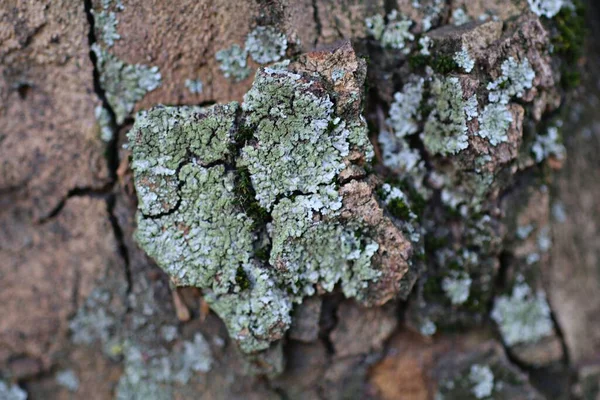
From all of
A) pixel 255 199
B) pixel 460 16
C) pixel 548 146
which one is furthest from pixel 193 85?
pixel 548 146

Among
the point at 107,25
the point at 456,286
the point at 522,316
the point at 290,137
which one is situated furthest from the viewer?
the point at 522,316

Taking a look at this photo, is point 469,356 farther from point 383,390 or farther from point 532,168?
point 532,168

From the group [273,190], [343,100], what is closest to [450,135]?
[343,100]

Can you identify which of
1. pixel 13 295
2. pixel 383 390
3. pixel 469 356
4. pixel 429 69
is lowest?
pixel 383 390

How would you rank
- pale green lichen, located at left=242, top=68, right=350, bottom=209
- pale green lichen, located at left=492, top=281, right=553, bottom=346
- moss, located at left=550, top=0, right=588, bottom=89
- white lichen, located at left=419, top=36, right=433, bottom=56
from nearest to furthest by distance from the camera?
1. pale green lichen, located at left=242, top=68, right=350, bottom=209
2. white lichen, located at left=419, top=36, right=433, bottom=56
3. moss, located at left=550, top=0, right=588, bottom=89
4. pale green lichen, located at left=492, top=281, right=553, bottom=346

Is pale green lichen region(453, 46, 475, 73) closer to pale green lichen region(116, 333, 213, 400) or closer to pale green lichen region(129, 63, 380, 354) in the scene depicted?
pale green lichen region(129, 63, 380, 354)

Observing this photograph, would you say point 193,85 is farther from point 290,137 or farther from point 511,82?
point 511,82

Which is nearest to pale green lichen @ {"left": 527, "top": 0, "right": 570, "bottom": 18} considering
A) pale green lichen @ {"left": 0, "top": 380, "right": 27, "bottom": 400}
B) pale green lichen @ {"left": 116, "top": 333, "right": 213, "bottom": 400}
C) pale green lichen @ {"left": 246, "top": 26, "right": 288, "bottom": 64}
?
pale green lichen @ {"left": 246, "top": 26, "right": 288, "bottom": 64}
